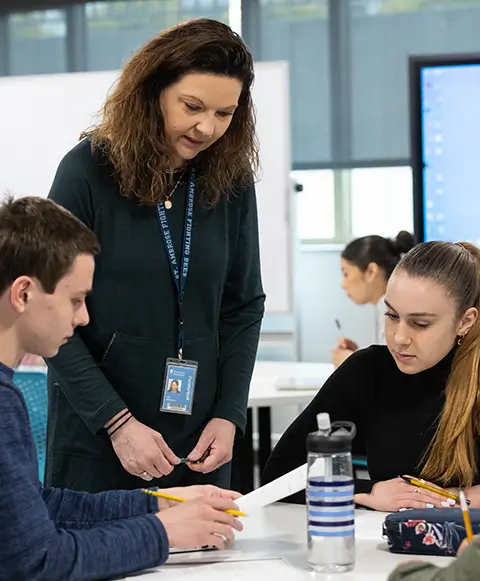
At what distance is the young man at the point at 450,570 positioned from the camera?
117 cm

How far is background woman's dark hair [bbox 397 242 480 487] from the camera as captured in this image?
1.88m

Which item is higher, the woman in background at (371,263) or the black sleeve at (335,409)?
the woman in background at (371,263)

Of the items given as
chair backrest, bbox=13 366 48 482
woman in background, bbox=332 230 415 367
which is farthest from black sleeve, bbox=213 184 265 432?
woman in background, bbox=332 230 415 367

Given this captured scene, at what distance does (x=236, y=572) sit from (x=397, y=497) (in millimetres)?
459

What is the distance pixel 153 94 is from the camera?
6.47ft

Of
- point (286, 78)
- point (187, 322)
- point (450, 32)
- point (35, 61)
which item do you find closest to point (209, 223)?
point (187, 322)

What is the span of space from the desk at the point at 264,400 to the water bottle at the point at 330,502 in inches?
69.3

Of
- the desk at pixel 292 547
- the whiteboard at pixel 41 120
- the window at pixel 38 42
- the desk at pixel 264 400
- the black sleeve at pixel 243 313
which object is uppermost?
the window at pixel 38 42

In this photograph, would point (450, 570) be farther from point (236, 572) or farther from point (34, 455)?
point (34, 455)

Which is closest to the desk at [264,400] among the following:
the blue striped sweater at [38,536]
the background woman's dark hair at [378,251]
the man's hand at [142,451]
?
the background woman's dark hair at [378,251]

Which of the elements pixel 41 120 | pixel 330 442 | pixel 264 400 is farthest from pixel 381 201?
pixel 330 442

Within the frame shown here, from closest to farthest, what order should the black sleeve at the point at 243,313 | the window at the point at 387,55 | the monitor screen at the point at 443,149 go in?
the black sleeve at the point at 243,313 < the monitor screen at the point at 443,149 < the window at the point at 387,55

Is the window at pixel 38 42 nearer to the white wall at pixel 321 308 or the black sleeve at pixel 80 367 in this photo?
the white wall at pixel 321 308

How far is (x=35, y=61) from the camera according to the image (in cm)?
633
